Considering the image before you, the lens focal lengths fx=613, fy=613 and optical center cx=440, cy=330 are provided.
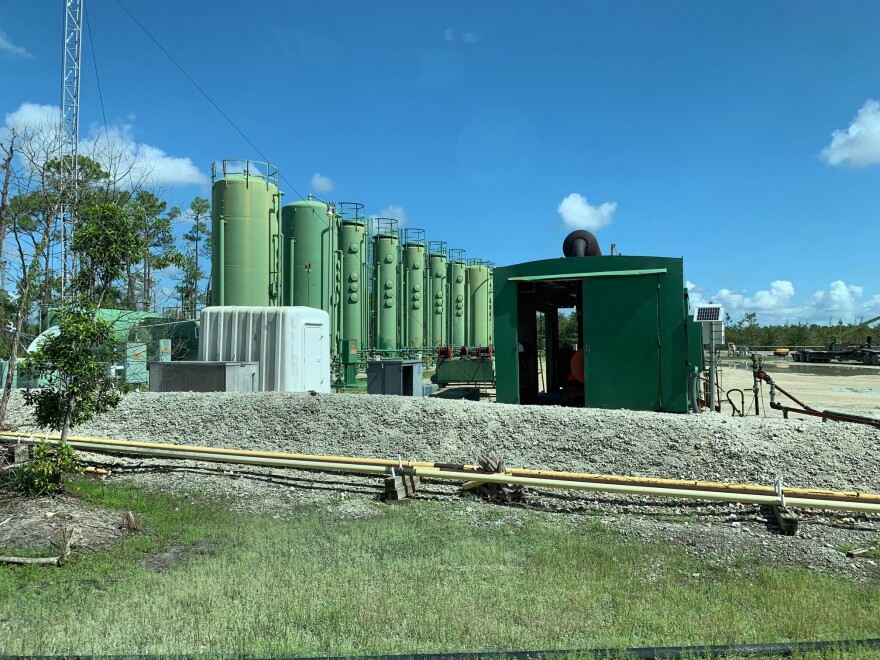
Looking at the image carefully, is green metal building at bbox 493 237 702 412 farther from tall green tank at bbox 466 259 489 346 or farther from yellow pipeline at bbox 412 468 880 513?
tall green tank at bbox 466 259 489 346

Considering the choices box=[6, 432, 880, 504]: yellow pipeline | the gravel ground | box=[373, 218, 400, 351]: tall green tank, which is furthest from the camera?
box=[373, 218, 400, 351]: tall green tank

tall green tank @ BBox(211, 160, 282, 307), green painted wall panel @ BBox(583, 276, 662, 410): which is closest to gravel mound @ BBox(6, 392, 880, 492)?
Answer: green painted wall panel @ BBox(583, 276, 662, 410)

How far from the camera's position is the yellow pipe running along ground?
6.00 metres

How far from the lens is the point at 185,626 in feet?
12.1

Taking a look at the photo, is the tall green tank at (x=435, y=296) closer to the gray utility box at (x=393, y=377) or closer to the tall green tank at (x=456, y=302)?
the tall green tank at (x=456, y=302)

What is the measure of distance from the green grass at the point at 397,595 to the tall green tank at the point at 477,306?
4078 cm

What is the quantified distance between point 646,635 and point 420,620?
1.35m

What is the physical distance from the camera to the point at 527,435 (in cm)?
862

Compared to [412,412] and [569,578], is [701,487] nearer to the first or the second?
[569,578]

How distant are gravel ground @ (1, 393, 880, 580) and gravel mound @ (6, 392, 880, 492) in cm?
2

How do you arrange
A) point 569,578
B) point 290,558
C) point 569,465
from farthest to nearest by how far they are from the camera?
point 569,465 → point 290,558 → point 569,578

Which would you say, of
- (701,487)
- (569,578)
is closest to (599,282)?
(701,487)

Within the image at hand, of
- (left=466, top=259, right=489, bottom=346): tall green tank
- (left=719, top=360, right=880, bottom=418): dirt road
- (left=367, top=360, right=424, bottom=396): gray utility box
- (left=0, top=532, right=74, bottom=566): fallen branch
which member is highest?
(left=466, top=259, right=489, bottom=346): tall green tank

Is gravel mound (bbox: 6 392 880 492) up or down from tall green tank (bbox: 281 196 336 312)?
down
